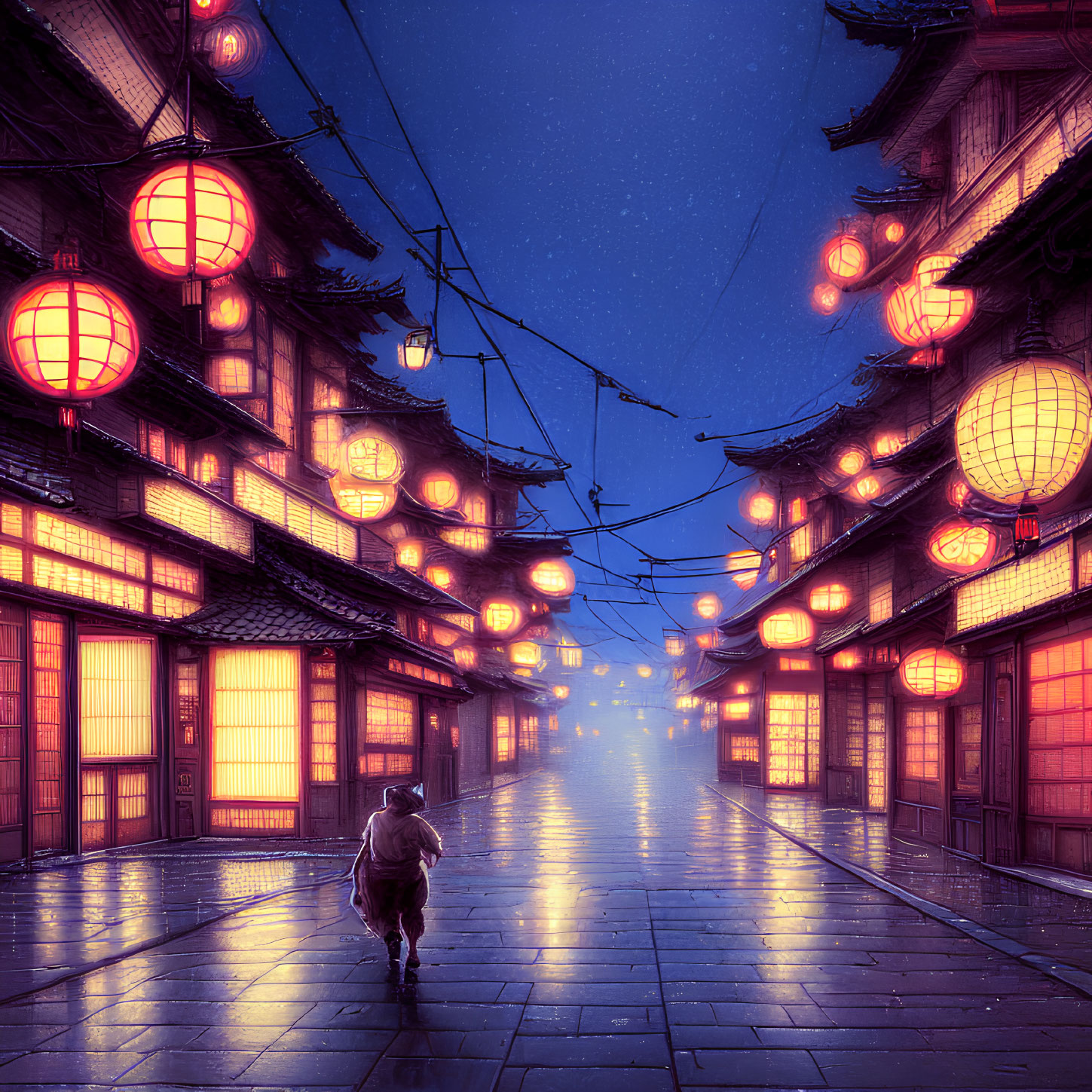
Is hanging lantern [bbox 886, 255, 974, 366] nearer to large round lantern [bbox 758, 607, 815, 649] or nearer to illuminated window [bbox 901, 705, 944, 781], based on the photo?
illuminated window [bbox 901, 705, 944, 781]

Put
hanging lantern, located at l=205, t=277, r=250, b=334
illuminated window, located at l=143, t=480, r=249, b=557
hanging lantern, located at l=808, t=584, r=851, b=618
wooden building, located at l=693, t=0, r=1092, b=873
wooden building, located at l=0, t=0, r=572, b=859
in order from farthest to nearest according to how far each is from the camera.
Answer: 1. hanging lantern, located at l=808, t=584, r=851, b=618
2. hanging lantern, located at l=205, t=277, r=250, b=334
3. illuminated window, located at l=143, t=480, r=249, b=557
4. wooden building, located at l=0, t=0, r=572, b=859
5. wooden building, located at l=693, t=0, r=1092, b=873

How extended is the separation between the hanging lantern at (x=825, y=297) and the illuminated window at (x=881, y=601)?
642cm

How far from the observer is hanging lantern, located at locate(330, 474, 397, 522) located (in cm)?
1991

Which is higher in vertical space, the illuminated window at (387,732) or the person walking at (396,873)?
the person walking at (396,873)

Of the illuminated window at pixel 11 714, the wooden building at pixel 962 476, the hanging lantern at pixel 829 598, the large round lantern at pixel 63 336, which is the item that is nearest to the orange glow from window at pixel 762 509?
the wooden building at pixel 962 476

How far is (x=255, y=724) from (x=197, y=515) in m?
3.68

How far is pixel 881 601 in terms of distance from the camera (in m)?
22.8

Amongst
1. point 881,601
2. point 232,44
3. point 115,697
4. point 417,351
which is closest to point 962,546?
point 881,601

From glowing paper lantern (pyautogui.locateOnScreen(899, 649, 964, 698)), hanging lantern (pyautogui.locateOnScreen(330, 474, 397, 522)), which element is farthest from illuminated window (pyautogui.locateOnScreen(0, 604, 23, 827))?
glowing paper lantern (pyautogui.locateOnScreen(899, 649, 964, 698))

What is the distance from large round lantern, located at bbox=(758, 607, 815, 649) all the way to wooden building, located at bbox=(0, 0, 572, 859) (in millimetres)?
8307

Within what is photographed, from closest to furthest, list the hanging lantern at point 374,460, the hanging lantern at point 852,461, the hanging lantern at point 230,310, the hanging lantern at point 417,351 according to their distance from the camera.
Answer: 1. the hanging lantern at point 230,310
2. the hanging lantern at point 374,460
3. the hanging lantern at point 417,351
4. the hanging lantern at point 852,461

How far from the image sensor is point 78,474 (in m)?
12.9

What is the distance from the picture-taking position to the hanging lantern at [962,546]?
14023 millimetres

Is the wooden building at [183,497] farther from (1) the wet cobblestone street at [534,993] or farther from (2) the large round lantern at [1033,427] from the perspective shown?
(2) the large round lantern at [1033,427]
